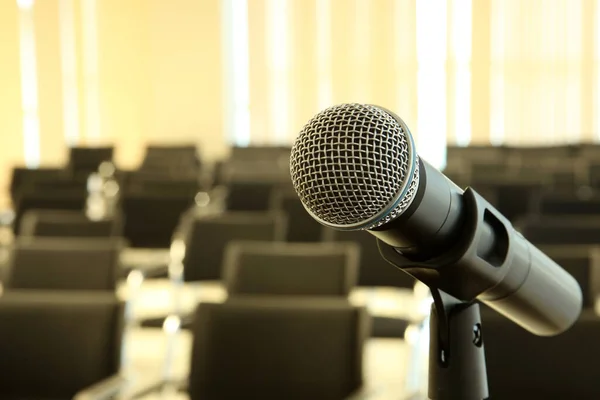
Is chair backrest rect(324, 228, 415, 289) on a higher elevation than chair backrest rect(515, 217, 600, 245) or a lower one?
lower

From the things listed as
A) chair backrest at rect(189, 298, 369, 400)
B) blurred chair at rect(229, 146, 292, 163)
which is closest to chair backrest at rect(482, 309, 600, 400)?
chair backrest at rect(189, 298, 369, 400)

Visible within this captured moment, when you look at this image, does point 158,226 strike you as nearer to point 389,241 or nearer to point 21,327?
point 21,327

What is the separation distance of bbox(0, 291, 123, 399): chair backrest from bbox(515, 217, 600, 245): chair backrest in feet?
7.59

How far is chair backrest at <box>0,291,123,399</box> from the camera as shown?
2.69 m

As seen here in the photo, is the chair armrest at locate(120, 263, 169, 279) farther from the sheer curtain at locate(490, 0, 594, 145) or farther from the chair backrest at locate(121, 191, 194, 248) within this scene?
the sheer curtain at locate(490, 0, 594, 145)

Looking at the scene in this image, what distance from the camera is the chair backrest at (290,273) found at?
3357 millimetres

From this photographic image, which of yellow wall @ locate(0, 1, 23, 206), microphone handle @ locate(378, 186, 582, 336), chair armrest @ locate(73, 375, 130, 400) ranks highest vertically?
yellow wall @ locate(0, 1, 23, 206)

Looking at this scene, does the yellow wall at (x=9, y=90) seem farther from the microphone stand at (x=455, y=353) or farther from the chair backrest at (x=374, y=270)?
the microphone stand at (x=455, y=353)

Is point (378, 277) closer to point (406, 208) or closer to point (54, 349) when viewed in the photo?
point (54, 349)

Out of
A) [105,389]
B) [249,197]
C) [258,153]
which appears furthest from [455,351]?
[258,153]

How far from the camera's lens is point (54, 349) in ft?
8.82

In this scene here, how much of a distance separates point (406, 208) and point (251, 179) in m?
5.93

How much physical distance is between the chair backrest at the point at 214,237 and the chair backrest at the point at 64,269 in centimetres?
91

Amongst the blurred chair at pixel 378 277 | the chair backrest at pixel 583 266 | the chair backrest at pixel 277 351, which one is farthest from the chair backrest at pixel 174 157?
the chair backrest at pixel 277 351
